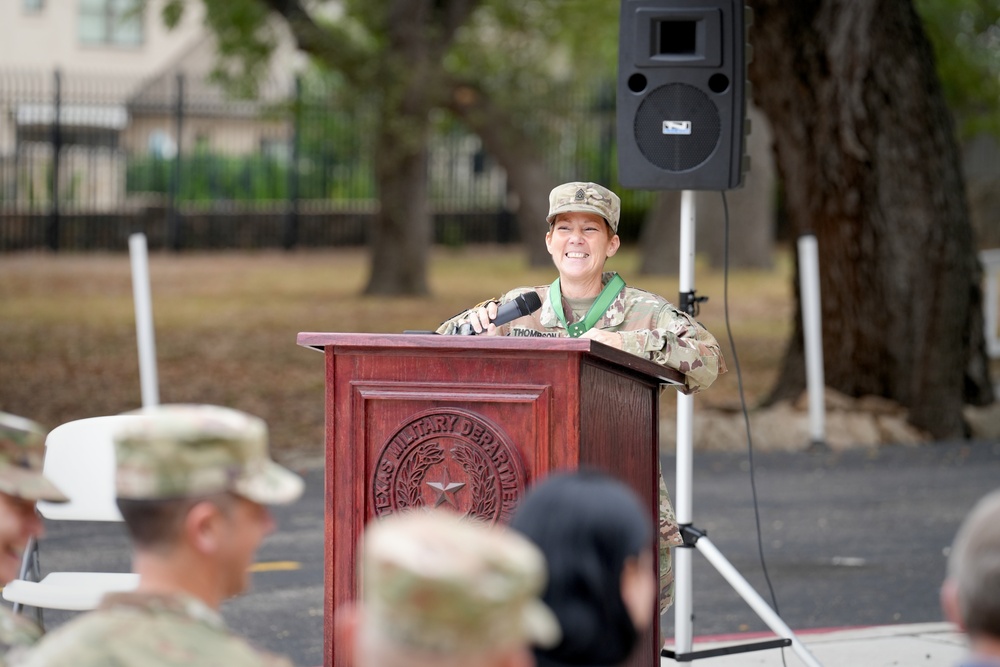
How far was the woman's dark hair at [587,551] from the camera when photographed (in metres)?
2.61

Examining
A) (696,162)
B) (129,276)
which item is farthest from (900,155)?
(129,276)

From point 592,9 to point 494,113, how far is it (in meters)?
2.36

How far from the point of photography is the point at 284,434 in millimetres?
12242

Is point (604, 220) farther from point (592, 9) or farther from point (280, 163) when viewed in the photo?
point (280, 163)

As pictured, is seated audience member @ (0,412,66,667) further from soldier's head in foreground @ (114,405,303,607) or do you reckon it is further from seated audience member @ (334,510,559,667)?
seated audience member @ (334,510,559,667)

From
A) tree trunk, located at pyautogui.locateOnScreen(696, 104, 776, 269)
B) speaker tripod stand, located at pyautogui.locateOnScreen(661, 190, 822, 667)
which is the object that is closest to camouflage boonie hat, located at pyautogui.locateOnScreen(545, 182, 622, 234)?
speaker tripod stand, located at pyautogui.locateOnScreen(661, 190, 822, 667)

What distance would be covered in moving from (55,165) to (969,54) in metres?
14.9

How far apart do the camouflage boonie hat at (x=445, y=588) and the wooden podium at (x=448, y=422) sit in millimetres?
1944

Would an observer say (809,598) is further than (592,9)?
No

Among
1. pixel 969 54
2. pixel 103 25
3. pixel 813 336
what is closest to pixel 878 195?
pixel 813 336

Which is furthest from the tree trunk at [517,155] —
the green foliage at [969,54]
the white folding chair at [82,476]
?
the white folding chair at [82,476]

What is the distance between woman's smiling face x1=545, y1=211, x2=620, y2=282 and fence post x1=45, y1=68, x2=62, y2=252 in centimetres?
2152

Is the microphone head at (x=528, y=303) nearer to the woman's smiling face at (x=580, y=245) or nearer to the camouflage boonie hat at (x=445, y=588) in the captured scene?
the woman's smiling face at (x=580, y=245)

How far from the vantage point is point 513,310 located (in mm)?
4711
